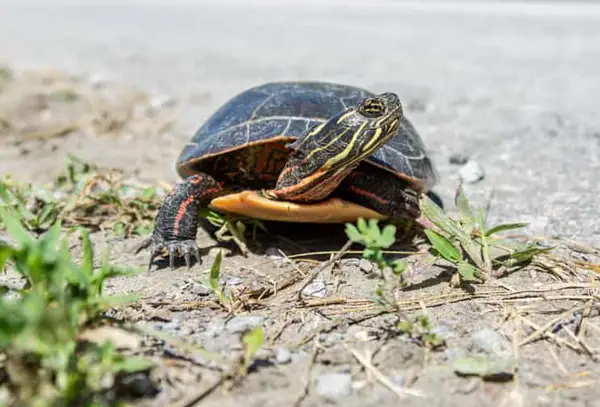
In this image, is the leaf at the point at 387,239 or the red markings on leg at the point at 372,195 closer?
the leaf at the point at 387,239

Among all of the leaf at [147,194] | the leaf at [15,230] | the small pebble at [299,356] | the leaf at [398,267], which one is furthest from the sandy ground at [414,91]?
the leaf at [15,230]

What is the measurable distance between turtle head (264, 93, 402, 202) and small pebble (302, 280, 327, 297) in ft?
1.77

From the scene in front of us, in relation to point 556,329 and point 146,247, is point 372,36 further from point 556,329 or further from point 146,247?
point 556,329

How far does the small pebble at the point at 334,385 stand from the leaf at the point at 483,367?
0.32 meters

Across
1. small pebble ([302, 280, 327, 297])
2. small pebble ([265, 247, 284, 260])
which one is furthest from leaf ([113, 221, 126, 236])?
small pebble ([302, 280, 327, 297])

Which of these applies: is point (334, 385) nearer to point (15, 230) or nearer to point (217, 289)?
point (217, 289)

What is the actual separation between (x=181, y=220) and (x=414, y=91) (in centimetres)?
366

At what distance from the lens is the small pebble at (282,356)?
6.22 feet

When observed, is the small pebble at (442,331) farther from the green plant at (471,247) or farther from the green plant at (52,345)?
the green plant at (52,345)

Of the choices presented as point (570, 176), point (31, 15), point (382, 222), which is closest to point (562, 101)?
point (570, 176)

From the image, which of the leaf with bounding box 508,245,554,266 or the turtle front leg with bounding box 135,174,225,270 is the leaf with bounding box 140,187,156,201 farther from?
the leaf with bounding box 508,245,554,266

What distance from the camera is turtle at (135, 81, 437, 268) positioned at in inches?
109

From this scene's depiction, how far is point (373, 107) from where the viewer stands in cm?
272

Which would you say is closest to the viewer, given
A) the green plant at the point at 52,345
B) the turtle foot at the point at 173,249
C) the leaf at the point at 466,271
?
the green plant at the point at 52,345
